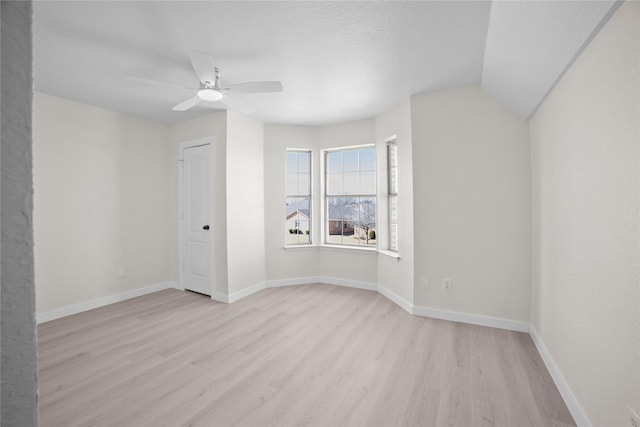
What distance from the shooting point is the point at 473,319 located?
2947mm

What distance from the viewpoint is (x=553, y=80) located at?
6.56 ft

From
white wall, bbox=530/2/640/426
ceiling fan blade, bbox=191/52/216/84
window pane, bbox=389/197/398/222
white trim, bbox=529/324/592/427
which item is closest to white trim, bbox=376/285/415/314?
window pane, bbox=389/197/398/222

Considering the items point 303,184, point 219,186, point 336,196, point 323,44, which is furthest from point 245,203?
point 323,44

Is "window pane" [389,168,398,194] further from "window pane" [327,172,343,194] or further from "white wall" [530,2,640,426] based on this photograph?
"white wall" [530,2,640,426]

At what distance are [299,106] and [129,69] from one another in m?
1.76

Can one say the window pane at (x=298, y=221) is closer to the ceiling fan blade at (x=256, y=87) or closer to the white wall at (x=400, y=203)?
the white wall at (x=400, y=203)

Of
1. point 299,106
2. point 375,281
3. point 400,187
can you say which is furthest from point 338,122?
point 375,281

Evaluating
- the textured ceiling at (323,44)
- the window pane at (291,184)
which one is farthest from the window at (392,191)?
the window pane at (291,184)

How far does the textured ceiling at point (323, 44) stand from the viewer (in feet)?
5.87

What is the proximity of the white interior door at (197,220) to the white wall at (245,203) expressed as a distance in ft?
1.22

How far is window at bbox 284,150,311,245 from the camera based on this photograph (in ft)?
14.8

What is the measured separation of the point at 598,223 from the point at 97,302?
4.83 metres

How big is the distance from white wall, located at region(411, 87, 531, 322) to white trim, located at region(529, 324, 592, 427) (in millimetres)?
465

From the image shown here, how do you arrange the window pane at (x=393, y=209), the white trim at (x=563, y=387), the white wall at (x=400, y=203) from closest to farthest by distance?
the white trim at (x=563, y=387) → the white wall at (x=400, y=203) → the window pane at (x=393, y=209)
